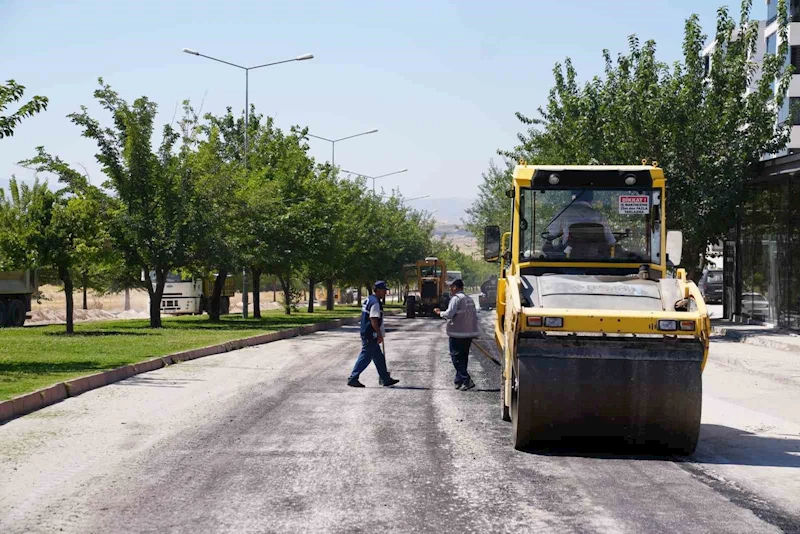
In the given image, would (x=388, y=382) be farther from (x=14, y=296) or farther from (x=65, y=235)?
(x=14, y=296)

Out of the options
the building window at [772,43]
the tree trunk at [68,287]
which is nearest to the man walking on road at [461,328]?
the tree trunk at [68,287]

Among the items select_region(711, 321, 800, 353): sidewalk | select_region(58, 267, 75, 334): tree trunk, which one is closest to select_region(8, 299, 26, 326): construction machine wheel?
select_region(58, 267, 75, 334): tree trunk

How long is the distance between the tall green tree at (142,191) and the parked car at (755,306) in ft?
62.0

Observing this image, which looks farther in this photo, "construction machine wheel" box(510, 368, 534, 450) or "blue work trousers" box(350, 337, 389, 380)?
"blue work trousers" box(350, 337, 389, 380)

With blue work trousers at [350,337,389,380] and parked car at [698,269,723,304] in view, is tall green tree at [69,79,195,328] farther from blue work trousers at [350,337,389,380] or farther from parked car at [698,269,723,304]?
parked car at [698,269,723,304]

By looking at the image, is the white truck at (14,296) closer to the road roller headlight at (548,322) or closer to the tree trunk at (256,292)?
the tree trunk at (256,292)

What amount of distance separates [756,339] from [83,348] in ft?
56.6

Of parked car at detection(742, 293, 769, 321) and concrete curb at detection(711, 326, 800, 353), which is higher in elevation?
parked car at detection(742, 293, 769, 321)

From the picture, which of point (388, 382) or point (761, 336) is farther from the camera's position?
point (761, 336)

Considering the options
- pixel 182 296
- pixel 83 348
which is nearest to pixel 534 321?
pixel 83 348

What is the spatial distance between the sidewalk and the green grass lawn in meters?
13.6

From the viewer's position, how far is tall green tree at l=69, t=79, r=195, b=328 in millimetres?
31844

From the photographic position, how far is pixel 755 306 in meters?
36.1

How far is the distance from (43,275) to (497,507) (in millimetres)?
39279
